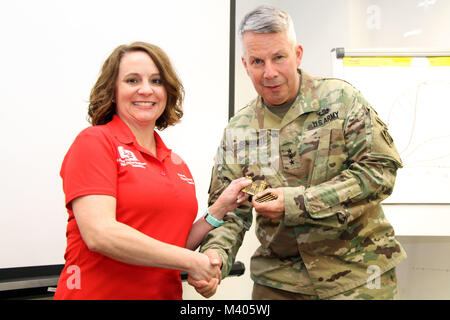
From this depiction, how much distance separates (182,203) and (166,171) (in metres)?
0.12

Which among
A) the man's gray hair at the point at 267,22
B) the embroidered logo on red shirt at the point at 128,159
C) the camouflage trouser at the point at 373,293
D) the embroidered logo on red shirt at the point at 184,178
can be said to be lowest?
the camouflage trouser at the point at 373,293

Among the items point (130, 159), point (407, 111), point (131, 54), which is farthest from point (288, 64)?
point (407, 111)

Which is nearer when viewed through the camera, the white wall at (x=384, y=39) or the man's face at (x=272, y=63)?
the man's face at (x=272, y=63)

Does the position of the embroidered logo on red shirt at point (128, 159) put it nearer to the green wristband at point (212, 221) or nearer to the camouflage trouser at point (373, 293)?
the green wristband at point (212, 221)

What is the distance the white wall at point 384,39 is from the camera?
3092 millimetres

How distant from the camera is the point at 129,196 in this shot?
1.29 metres

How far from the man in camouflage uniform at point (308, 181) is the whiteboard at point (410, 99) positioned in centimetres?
107

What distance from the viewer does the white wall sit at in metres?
3.09

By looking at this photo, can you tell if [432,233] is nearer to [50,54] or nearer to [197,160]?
[197,160]

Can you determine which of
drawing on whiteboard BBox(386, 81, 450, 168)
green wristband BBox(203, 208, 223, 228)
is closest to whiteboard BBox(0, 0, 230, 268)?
green wristband BBox(203, 208, 223, 228)

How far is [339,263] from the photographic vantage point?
5.08 ft

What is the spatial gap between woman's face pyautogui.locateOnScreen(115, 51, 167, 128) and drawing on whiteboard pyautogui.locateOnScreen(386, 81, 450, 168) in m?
1.72

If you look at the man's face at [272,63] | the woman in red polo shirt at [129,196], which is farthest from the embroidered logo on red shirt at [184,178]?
the man's face at [272,63]

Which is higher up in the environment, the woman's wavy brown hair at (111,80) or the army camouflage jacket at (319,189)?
the woman's wavy brown hair at (111,80)
